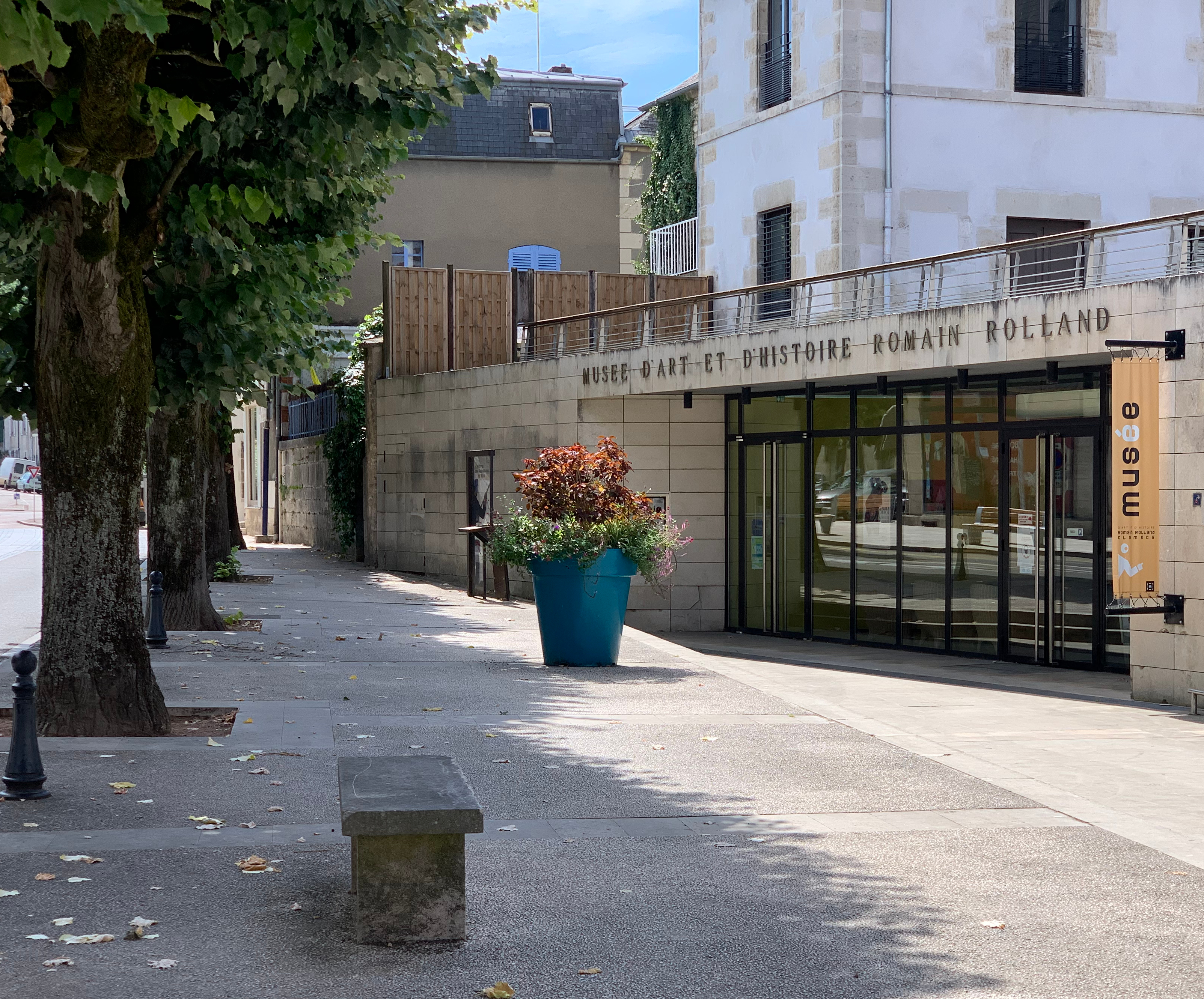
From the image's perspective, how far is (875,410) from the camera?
1767 cm

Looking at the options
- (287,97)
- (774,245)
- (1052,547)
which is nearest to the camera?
(287,97)

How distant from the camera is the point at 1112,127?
76.5ft

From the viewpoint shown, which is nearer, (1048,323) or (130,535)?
(130,535)

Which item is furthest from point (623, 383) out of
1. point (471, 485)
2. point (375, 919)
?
point (375, 919)

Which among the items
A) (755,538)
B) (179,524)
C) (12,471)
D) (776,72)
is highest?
(776,72)

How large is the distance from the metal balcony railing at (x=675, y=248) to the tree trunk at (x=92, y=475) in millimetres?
18136

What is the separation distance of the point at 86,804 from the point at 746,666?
363 inches

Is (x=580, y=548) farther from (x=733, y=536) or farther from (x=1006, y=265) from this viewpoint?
(x=733, y=536)

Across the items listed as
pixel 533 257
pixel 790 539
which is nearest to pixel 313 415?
pixel 533 257

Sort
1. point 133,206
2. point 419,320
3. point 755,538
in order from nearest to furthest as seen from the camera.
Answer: point 133,206 < point 755,538 < point 419,320

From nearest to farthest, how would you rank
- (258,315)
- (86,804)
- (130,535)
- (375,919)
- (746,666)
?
(375,919) < (86,804) < (130,535) < (258,315) < (746,666)

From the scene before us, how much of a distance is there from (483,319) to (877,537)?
10062 millimetres

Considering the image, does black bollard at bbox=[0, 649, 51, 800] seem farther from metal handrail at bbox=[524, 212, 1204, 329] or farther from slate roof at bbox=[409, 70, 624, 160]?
slate roof at bbox=[409, 70, 624, 160]

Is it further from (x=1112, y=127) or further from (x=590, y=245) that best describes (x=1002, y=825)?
(x=590, y=245)
